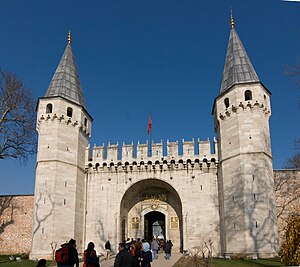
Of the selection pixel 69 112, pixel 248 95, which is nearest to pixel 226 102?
pixel 248 95

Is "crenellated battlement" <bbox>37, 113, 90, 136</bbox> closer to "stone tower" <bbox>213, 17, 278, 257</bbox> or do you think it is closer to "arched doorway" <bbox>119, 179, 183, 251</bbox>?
"arched doorway" <bbox>119, 179, 183, 251</bbox>

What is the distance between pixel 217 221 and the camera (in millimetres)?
19969

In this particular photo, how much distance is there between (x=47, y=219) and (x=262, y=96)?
13876mm

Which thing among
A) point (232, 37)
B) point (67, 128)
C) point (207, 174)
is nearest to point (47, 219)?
point (67, 128)

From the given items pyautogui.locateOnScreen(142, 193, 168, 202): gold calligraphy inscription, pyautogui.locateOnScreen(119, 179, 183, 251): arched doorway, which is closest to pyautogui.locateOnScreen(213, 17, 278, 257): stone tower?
pyautogui.locateOnScreen(119, 179, 183, 251): arched doorway

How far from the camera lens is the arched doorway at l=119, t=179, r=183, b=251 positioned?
72.3ft

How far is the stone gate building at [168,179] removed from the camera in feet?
58.8

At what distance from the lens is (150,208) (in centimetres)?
2273

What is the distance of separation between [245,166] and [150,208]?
756 centimetres

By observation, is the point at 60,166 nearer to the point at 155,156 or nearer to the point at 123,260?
the point at 155,156

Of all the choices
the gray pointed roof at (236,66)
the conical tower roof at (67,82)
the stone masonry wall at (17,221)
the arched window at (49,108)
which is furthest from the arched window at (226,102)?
the arched window at (49,108)

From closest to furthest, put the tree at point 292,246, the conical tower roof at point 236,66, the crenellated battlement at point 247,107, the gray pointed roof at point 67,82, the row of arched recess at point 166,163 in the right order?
the tree at point 292,246 → the crenellated battlement at point 247,107 → the conical tower roof at point 236,66 → the row of arched recess at point 166,163 → the gray pointed roof at point 67,82

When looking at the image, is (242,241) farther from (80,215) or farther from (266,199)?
(80,215)

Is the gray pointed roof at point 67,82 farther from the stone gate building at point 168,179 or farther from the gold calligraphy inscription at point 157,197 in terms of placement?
the gold calligraphy inscription at point 157,197
